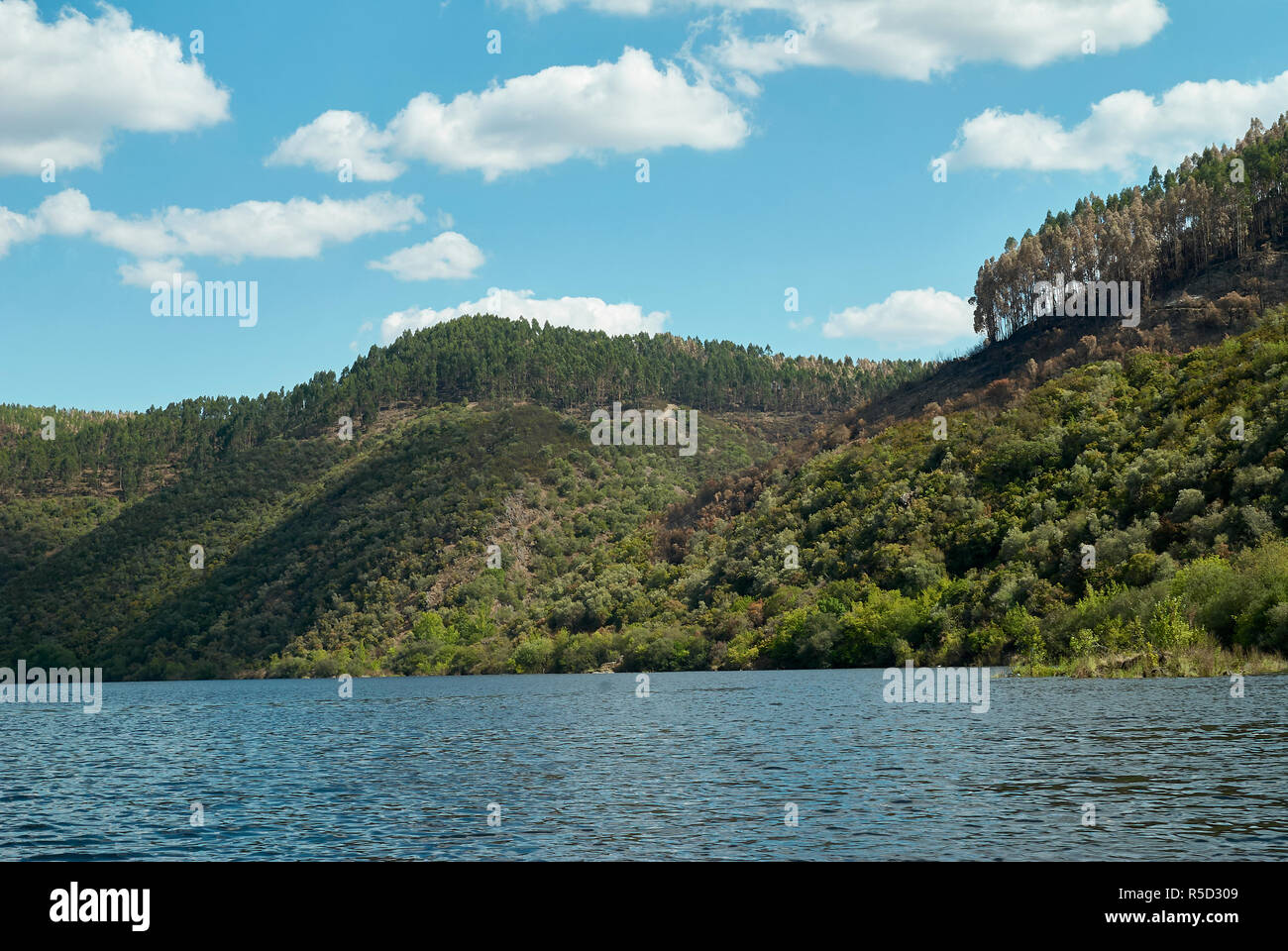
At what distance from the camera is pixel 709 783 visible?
40.2 m

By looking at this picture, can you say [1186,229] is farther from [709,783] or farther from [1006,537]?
[709,783]

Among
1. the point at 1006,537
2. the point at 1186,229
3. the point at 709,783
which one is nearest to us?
the point at 709,783

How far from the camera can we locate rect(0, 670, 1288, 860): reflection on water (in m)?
28.8

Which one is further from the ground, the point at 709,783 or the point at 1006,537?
the point at 1006,537

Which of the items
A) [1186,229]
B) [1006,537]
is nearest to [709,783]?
[1006,537]

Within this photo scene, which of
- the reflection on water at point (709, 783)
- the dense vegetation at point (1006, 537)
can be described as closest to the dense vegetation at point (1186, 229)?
the dense vegetation at point (1006, 537)

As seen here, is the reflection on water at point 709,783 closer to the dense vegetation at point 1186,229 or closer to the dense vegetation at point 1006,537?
the dense vegetation at point 1006,537

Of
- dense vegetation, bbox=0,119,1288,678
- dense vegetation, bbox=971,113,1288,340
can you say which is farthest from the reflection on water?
dense vegetation, bbox=971,113,1288,340

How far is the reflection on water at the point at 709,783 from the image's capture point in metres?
28.8

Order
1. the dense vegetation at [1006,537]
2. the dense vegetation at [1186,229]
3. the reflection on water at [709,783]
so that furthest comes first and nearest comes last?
1. the dense vegetation at [1186,229]
2. the dense vegetation at [1006,537]
3. the reflection on water at [709,783]

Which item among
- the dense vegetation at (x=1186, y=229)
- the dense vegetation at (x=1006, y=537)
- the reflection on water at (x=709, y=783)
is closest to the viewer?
the reflection on water at (x=709, y=783)

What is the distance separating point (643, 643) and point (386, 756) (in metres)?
100
